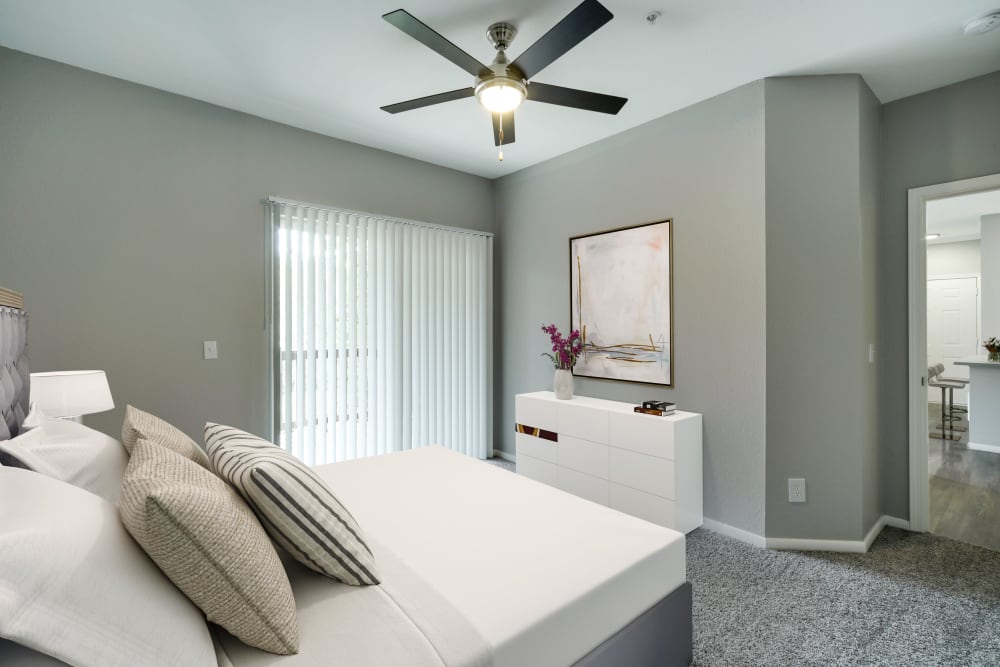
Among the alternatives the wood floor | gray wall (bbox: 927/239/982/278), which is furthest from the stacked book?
gray wall (bbox: 927/239/982/278)

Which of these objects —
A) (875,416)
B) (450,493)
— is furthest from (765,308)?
(450,493)

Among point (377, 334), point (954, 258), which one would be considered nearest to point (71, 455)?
point (377, 334)

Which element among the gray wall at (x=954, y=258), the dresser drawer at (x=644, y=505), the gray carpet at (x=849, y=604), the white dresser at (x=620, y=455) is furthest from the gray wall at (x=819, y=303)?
the gray wall at (x=954, y=258)

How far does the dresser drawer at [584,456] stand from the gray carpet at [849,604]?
680 millimetres

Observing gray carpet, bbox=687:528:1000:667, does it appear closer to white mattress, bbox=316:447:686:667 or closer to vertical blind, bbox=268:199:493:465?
white mattress, bbox=316:447:686:667

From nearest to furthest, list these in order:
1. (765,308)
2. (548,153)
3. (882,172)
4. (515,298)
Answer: (765,308), (882,172), (548,153), (515,298)

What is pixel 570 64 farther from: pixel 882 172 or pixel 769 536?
pixel 769 536

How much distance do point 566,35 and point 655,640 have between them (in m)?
2.05

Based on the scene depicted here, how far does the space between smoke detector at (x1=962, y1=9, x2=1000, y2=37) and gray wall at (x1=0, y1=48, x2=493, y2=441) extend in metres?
3.65

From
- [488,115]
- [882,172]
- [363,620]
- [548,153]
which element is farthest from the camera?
[548,153]

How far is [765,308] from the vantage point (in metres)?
2.71

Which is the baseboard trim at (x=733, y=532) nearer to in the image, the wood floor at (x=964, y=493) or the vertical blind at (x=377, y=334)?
the wood floor at (x=964, y=493)

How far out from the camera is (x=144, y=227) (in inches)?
108

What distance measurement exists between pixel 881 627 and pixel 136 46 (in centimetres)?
434
